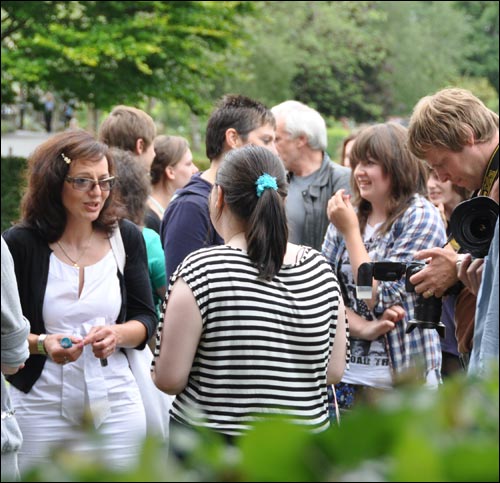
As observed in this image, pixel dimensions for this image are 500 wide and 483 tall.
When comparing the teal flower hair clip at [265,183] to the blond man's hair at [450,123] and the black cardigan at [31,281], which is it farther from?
the black cardigan at [31,281]

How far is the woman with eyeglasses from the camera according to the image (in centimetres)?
395

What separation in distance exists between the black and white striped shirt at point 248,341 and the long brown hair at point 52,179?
43.6 inches

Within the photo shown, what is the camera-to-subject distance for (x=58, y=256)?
4.09 meters

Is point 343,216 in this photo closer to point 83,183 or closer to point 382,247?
point 382,247

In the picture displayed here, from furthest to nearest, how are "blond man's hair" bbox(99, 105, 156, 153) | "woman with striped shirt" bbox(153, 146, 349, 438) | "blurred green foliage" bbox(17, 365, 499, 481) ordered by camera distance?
"blond man's hair" bbox(99, 105, 156, 153), "woman with striped shirt" bbox(153, 146, 349, 438), "blurred green foliage" bbox(17, 365, 499, 481)

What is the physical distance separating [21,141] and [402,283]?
2740 centimetres

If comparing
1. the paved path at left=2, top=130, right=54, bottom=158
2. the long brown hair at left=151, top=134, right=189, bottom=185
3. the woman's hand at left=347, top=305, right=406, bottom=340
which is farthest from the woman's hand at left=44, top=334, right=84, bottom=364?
the paved path at left=2, top=130, right=54, bottom=158

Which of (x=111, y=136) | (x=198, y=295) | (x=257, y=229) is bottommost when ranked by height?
(x=198, y=295)

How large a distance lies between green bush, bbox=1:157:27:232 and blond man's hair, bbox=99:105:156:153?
10.2 m

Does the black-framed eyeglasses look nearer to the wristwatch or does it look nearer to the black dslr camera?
the wristwatch

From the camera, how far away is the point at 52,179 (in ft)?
13.6

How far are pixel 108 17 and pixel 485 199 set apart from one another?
51.5 feet

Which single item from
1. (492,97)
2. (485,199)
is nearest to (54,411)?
(485,199)

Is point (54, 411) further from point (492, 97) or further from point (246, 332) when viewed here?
point (492, 97)
